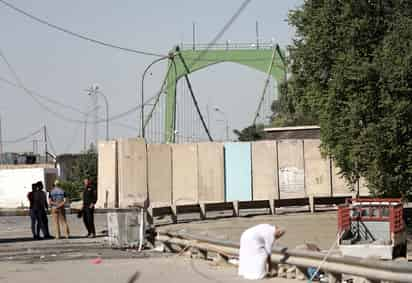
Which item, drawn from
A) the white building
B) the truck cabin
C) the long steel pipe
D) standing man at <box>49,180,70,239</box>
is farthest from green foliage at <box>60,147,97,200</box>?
the long steel pipe

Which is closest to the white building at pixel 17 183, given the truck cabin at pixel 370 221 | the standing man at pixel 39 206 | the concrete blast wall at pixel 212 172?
the concrete blast wall at pixel 212 172

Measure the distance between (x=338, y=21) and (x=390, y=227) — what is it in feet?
26.3

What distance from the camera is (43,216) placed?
2494cm

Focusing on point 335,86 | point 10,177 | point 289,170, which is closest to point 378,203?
A: point 335,86

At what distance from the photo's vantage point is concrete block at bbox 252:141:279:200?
44309 millimetres

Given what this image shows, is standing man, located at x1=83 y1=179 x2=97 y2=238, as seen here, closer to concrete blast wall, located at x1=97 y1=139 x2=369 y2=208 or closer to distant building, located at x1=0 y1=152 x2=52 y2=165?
concrete blast wall, located at x1=97 y1=139 x2=369 y2=208

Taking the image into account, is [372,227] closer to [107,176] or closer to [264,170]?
[264,170]

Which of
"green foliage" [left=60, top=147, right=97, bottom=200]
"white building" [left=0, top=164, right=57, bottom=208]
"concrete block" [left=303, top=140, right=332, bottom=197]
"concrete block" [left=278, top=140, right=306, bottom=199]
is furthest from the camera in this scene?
"green foliage" [left=60, top=147, right=97, bottom=200]

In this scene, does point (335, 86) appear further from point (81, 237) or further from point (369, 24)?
point (81, 237)

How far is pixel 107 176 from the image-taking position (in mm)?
45031

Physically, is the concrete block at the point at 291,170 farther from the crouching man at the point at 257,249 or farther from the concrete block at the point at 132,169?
the crouching man at the point at 257,249

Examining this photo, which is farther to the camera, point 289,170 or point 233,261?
point 289,170

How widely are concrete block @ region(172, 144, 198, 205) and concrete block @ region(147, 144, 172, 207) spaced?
29 cm

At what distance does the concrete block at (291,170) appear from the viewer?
44000 mm
